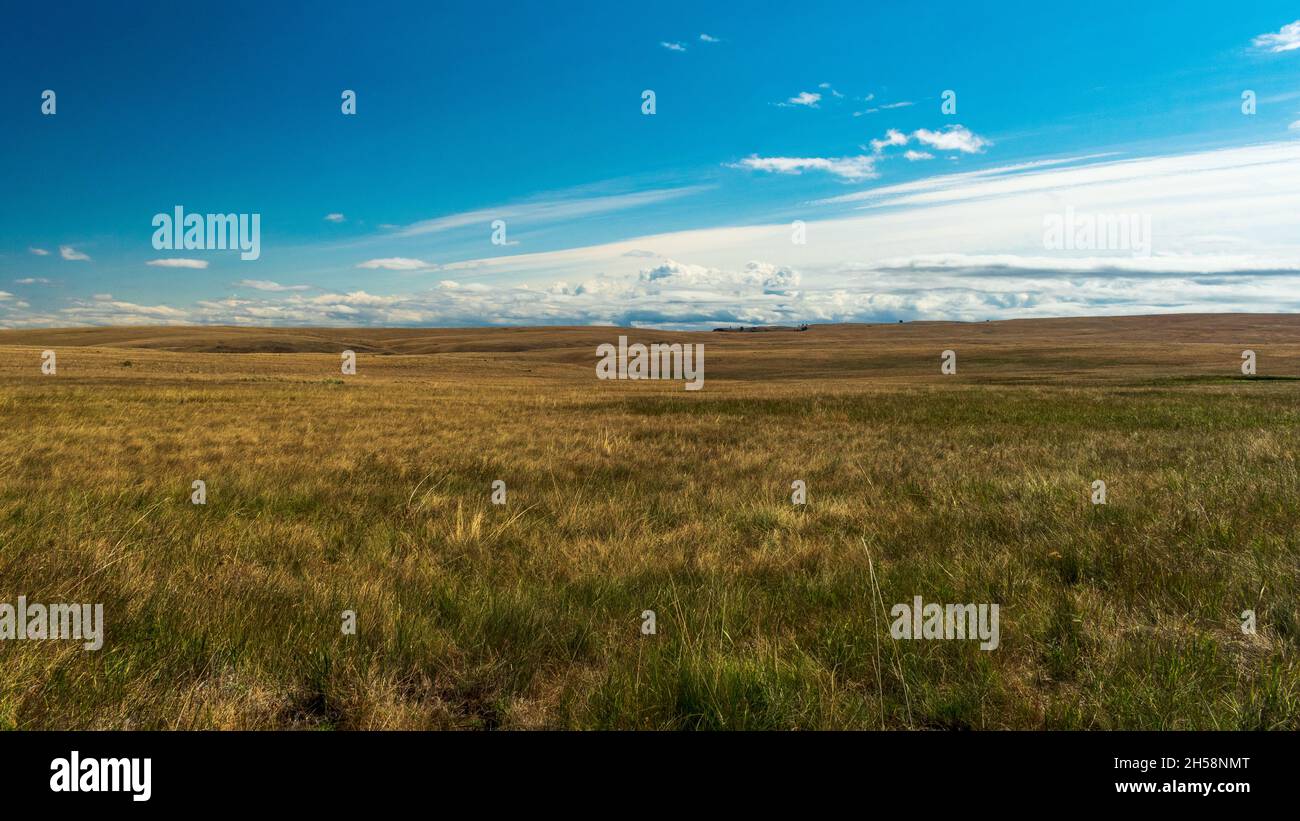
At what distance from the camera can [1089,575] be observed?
5578 mm

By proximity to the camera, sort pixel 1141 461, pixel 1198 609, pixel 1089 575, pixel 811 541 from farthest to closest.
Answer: pixel 1141 461
pixel 811 541
pixel 1089 575
pixel 1198 609

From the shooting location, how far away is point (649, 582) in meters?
5.56

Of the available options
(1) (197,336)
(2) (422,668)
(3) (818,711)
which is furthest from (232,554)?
(1) (197,336)

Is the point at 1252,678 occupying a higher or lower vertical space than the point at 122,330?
lower

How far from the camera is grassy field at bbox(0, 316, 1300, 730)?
3.43 m

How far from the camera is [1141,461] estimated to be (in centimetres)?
1180

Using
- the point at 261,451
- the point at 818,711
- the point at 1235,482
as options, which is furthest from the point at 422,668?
the point at 261,451

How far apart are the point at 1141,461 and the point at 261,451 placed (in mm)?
16643

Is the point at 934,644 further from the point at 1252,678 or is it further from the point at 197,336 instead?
the point at 197,336

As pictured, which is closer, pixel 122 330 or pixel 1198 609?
pixel 1198 609

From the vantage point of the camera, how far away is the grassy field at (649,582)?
3.43 m

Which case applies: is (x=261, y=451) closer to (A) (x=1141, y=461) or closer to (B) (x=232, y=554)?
(B) (x=232, y=554)

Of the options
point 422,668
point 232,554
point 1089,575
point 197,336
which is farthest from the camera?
point 197,336
